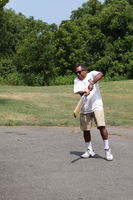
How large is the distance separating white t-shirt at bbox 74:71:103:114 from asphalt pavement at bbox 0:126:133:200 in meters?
0.90

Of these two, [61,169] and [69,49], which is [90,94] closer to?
[61,169]

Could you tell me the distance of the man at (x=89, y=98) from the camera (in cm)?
711

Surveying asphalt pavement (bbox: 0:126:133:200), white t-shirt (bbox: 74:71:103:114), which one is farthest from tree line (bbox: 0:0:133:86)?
white t-shirt (bbox: 74:71:103:114)

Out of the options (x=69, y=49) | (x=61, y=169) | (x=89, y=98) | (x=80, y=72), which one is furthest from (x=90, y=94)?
(x=69, y=49)

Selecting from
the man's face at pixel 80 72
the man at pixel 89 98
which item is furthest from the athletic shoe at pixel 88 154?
the man's face at pixel 80 72

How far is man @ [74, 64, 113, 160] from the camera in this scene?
7.11 m

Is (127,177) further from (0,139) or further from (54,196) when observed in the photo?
(0,139)

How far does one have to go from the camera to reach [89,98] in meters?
7.25

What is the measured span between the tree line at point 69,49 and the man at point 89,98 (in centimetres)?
3416

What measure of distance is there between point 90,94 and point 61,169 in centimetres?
142

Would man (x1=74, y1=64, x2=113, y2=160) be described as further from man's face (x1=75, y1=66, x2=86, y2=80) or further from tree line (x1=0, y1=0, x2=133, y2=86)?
tree line (x1=0, y1=0, x2=133, y2=86)

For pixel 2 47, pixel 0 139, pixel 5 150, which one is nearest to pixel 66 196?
pixel 5 150

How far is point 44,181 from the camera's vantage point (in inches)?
231

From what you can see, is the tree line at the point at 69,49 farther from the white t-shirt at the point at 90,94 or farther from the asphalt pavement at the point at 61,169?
the white t-shirt at the point at 90,94
